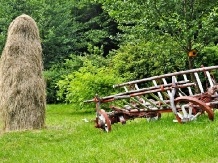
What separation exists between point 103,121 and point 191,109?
7.51 ft

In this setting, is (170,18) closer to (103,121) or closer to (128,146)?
(103,121)

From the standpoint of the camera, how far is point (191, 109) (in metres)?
7.75

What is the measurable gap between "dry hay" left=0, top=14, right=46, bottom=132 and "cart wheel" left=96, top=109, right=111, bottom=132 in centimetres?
253

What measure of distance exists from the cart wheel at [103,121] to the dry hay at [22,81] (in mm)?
2526

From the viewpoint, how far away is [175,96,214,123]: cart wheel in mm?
7387

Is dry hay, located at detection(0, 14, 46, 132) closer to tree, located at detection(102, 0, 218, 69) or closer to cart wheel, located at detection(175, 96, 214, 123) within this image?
tree, located at detection(102, 0, 218, 69)

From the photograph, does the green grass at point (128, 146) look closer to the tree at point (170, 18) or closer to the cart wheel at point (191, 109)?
the cart wheel at point (191, 109)

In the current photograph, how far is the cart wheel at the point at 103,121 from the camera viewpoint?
8.70 m

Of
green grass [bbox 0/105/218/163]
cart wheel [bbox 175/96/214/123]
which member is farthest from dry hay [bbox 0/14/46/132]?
cart wheel [bbox 175/96/214/123]

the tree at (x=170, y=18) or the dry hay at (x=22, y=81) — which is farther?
the tree at (x=170, y=18)

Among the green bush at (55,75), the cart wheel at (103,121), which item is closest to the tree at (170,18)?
the cart wheel at (103,121)

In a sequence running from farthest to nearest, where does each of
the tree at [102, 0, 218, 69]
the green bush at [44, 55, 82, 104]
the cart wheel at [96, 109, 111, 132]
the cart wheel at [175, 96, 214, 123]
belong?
the green bush at [44, 55, 82, 104], the tree at [102, 0, 218, 69], the cart wheel at [96, 109, 111, 132], the cart wheel at [175, 96, 214, 123]

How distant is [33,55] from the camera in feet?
37.6

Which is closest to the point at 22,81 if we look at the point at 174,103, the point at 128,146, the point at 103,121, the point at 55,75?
the point at 103,121
